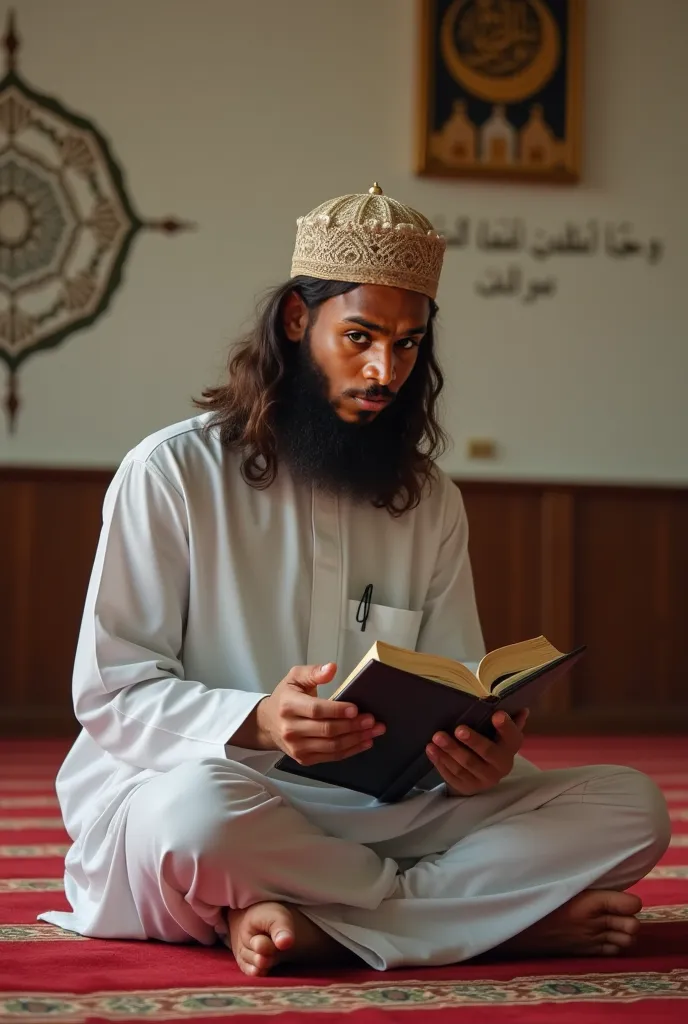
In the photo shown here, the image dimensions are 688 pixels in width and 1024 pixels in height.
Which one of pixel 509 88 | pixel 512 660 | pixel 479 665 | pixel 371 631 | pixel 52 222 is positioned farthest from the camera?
pixel 509 88

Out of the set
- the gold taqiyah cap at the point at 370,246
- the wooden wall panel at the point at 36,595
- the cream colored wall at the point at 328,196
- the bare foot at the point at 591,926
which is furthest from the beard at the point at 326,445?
the cream colored wall at the point at 328,196

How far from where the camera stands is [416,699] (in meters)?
1.92

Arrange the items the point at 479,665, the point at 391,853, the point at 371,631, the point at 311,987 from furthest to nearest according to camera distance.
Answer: the point at 371,631 → the point at 391,853 → the point at 479,665 → the point at 311,987

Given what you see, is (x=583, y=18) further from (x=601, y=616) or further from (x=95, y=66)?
(x=601, y=616)

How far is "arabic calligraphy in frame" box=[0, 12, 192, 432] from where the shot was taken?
19.7ft

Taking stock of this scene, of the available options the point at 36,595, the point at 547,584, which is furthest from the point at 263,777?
the point at 547,584

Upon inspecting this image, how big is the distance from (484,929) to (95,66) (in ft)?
15.8

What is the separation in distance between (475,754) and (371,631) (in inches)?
13.8

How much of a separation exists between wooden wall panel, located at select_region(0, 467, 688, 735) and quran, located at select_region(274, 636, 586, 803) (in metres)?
3.75

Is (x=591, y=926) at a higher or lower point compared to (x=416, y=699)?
lower

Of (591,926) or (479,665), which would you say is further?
(591,926)

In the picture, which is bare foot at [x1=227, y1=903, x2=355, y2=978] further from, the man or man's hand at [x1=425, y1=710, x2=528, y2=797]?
man's hand at [x1=425, y1=710, x2=528, y2=797]

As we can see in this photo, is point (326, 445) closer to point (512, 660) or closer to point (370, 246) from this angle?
point (370, 246)

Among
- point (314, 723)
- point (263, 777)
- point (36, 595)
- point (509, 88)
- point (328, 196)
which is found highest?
point (509, 88)
